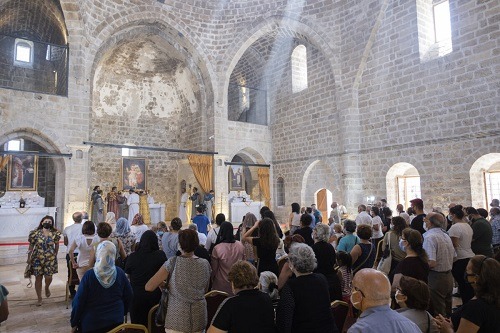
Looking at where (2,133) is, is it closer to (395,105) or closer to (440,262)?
(440,262)

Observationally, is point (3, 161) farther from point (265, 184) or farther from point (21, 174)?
point (265, 184)

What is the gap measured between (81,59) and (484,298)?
461 inches

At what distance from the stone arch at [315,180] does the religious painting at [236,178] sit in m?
2.64

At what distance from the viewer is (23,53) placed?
49.6 ft

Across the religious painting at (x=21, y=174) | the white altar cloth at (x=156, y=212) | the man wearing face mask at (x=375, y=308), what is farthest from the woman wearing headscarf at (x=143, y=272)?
the white altar cloth at (x=156, y=212)

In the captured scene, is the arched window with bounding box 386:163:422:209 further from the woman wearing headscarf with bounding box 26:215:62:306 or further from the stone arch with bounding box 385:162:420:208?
the woman wearing headscarf with bounding box 26:215:62:306

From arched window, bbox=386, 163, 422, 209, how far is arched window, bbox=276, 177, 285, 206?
5.09 meters

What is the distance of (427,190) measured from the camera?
1030cm

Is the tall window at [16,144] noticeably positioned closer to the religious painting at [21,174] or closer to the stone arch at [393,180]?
the religious painting at [21,174]

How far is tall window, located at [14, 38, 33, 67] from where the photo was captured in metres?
14.9

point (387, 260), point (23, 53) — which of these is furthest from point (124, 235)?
point (23, 53)

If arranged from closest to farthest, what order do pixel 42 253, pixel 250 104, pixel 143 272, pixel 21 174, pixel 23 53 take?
pixel 143 272 → pixel 42 253 → pixel 21 174 → pixel 23 53 → pixel 250 104

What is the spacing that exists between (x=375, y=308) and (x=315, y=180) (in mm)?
12812

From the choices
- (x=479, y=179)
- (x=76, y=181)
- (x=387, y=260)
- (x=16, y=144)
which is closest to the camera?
(x=387, y=260)
